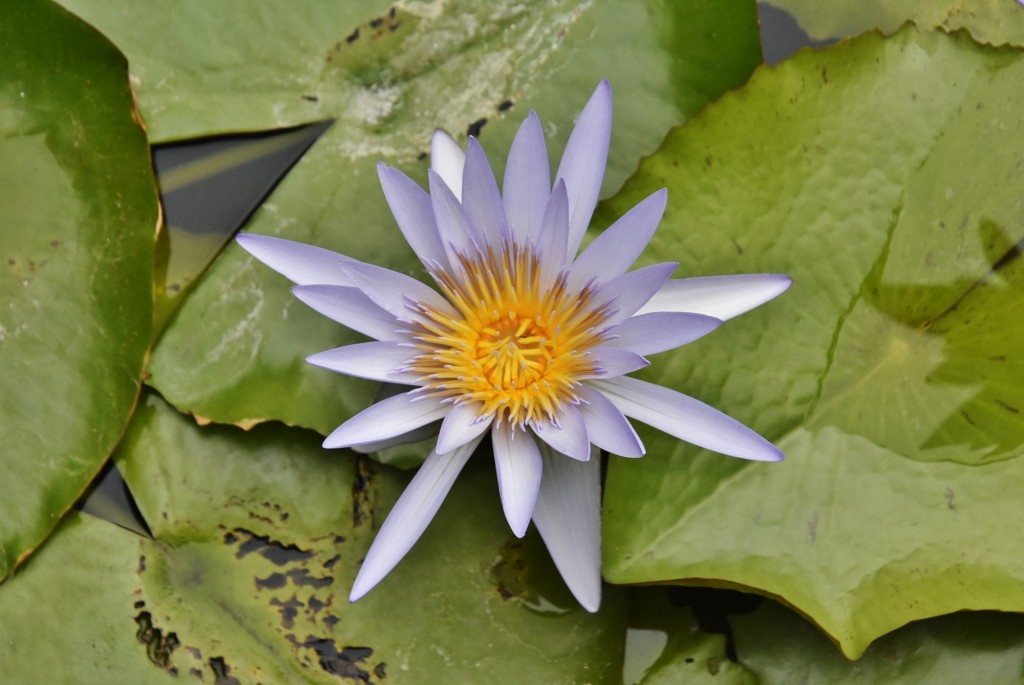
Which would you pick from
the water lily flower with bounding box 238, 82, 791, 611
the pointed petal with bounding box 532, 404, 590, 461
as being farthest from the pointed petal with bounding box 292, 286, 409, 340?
the pointed petal with bounding box 532, 404, 590, 461

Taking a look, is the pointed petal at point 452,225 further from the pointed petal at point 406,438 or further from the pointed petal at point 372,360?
the pointed petal at point 406,438

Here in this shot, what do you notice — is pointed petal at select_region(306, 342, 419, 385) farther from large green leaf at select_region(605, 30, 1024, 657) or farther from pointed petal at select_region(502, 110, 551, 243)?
large green leaf at select_region(605, 30, 1024, 657)

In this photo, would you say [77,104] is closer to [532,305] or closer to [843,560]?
[532,305]

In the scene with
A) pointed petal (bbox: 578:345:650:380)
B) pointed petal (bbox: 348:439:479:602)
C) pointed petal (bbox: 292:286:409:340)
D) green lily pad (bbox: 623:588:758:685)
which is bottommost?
green lily pad (bbox: 623:588:758:685)

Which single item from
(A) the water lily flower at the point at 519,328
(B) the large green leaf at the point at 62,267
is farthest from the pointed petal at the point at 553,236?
(B) the large green leaf at the point at 62,267

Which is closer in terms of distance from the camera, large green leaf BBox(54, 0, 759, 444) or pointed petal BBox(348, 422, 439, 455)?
pointed petal BBox(348, 422, 439, 455)

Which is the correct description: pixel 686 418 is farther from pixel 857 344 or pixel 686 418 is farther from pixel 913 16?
pixel 913 16

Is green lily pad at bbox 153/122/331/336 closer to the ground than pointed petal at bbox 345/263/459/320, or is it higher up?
closer to the ground

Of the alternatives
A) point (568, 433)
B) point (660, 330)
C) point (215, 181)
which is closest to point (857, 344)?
point (660, 330)
